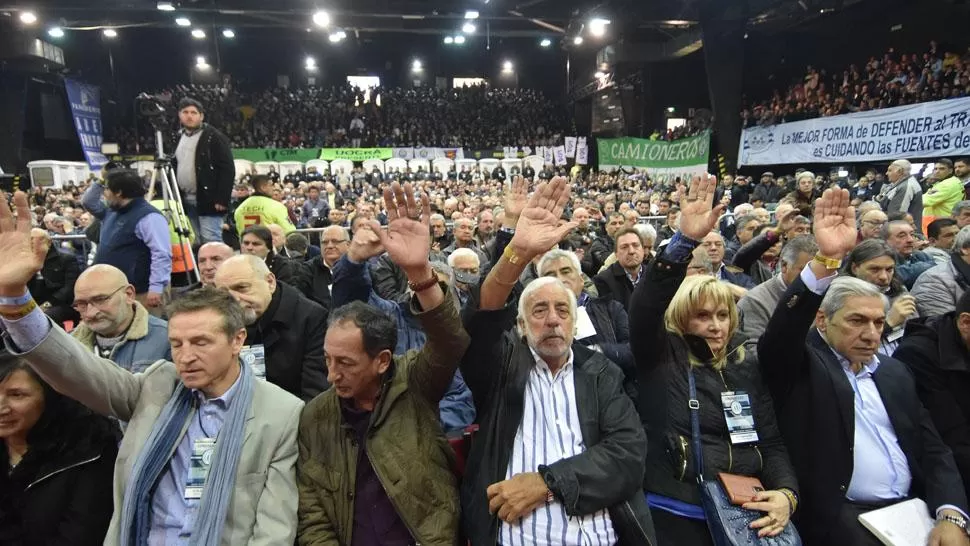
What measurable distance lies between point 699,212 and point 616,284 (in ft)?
5.87

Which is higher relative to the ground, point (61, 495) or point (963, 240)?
point (963, 240)

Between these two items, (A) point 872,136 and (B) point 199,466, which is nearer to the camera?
(B) point 199,466

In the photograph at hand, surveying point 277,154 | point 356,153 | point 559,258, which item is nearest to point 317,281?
point 559,258

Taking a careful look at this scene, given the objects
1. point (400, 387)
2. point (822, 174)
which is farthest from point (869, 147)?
point (400, 387)

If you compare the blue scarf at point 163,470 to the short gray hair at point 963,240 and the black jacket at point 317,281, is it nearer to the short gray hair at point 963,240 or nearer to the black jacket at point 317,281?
the black jacket at point 317,281

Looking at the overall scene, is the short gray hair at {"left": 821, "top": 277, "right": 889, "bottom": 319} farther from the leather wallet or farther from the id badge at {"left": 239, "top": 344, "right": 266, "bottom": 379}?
the id badge at {"left": 239, "top": 344, "right": 266, "bottom": 379}

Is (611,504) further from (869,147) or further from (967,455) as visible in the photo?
(869,147)

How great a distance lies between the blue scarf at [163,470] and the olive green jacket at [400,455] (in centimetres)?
24

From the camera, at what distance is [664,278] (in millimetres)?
2029

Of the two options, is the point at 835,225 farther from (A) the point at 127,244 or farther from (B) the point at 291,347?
(A) the point at 127,244

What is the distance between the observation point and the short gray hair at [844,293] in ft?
7.15

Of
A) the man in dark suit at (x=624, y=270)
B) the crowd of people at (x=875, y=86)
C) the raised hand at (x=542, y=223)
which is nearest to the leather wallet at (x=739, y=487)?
the raised hand at (x=542, y=223)

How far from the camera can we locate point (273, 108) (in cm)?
2519

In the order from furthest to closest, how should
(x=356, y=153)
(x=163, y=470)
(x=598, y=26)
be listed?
(x=356, y=153) < (x=598, y=26) < (x=163, y=470)
